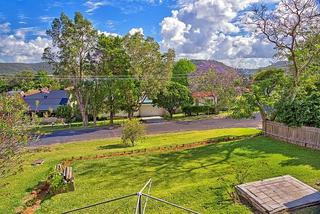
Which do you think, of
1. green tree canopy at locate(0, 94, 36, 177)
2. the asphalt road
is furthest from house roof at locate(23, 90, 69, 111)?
green tree canopy at locate(0, 94, 36, 177)

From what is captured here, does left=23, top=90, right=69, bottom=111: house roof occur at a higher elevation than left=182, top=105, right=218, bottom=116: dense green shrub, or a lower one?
higher

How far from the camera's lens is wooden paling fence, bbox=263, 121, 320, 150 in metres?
14.1

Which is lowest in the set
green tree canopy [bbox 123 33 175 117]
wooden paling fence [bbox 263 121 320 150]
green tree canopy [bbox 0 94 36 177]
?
wooden paling fence [bbox 263 121 320 150]

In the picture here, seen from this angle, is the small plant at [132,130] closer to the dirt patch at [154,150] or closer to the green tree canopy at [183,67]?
the dirt patch at [154,150]

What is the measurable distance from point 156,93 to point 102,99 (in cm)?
630

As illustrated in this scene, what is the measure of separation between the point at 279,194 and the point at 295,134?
8.75 m

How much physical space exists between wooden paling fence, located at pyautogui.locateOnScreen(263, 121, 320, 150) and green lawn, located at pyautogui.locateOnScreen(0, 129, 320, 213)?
72 cm

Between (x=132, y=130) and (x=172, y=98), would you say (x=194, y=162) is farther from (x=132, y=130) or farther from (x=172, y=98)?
(x=172, y=98)

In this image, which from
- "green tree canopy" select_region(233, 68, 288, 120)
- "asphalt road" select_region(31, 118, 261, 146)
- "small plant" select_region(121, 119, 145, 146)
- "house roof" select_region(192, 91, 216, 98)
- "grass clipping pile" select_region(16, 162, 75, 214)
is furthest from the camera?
"house roof" select_region(192, 91, 216, 98)

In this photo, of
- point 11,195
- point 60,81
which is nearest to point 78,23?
point 60,81

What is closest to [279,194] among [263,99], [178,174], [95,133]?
[178,174]

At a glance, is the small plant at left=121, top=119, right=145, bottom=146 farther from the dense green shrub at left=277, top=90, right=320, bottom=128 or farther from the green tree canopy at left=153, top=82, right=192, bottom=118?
the green tree canopy at left=153, top=82, right=192, bottom=118

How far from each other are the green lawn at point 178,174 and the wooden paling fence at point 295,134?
28.2 inches

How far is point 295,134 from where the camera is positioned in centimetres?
1555
